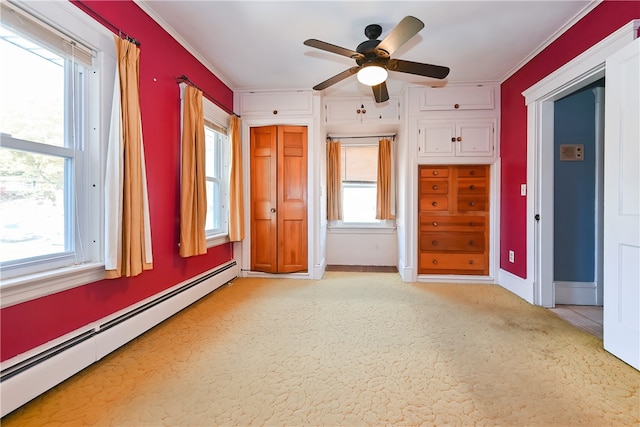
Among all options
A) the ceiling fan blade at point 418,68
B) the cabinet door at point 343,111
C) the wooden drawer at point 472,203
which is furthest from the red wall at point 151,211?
the wooden drawer at point 472,203

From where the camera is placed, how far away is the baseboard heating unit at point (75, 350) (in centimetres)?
128

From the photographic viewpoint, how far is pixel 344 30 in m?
2.42

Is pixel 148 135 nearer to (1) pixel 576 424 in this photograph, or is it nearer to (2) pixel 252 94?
(2) pixel 252 94

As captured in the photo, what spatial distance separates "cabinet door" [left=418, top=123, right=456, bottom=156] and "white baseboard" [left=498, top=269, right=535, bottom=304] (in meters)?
1.63

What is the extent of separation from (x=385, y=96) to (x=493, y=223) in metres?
2.15

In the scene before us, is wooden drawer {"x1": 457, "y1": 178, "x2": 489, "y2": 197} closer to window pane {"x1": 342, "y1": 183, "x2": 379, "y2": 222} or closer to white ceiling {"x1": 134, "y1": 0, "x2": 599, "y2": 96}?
white ceiling {"x1": 134, "y1": 0, "x2": 599, "y2": 96}

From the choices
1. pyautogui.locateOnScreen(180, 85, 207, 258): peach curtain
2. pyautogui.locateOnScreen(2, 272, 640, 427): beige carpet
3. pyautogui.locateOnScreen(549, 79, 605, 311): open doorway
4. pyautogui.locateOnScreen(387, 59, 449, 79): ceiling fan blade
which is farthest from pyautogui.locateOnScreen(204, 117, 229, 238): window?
pyautogui.locateOnScreen(549, 79, 605, 311): open doorway

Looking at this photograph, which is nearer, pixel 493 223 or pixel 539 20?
pixel 539 20

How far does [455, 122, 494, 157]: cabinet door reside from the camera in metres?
3.45

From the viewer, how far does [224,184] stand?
3482mm

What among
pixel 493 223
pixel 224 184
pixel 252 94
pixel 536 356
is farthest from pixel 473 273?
pixel 252 94

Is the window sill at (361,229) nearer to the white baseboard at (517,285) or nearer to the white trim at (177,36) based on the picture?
the white baseboard at (517,285)

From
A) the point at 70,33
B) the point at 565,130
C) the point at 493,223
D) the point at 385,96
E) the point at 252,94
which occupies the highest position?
the point at 252,94

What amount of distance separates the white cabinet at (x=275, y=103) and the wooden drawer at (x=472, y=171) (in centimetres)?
216
